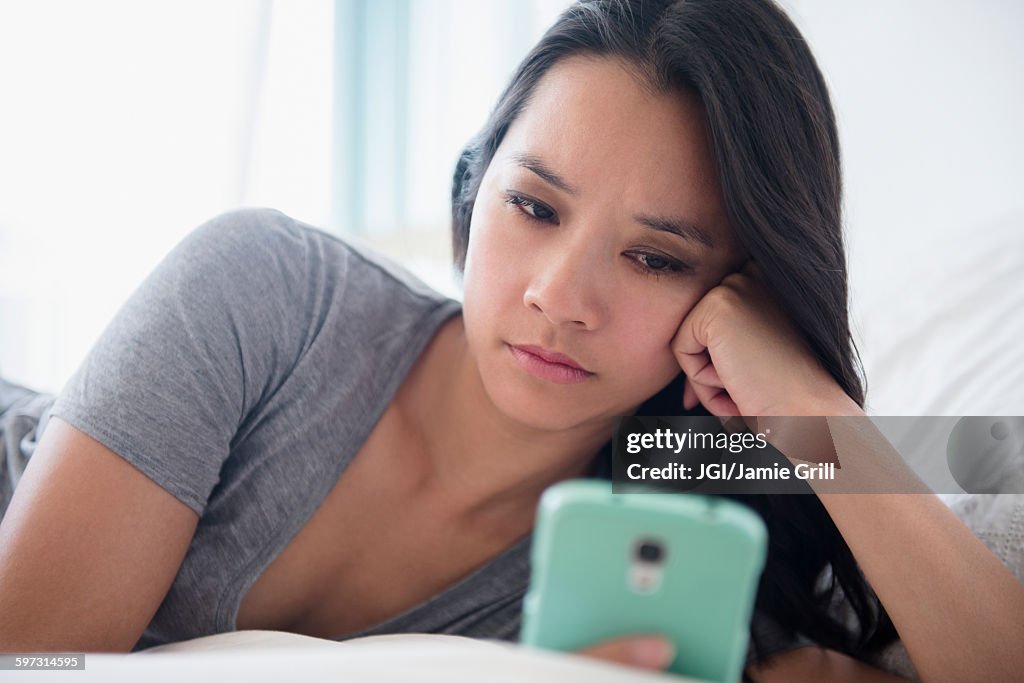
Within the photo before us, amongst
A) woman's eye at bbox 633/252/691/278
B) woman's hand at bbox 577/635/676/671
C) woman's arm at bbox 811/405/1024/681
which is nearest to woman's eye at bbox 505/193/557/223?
woman's eye at bbox 633/252/691/278

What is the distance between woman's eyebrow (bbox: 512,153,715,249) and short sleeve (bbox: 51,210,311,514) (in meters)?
0.33

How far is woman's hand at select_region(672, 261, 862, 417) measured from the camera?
1071mm

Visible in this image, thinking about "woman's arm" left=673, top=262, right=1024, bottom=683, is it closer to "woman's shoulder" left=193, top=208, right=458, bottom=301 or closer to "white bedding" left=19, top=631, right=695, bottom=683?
"woman's shoulder" left=193, top=208, right=458, bottom=301

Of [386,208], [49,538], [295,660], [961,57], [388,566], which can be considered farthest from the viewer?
[386,208]

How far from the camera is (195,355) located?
0.97 metres

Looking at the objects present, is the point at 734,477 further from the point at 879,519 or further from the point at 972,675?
the point at 972,675

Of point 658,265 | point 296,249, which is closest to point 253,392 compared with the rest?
point 296,249

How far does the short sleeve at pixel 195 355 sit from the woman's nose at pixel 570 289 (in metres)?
0.32

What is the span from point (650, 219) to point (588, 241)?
0.08 meters

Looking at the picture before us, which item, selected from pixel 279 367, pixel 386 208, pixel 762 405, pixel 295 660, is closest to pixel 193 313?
pixel 279 367

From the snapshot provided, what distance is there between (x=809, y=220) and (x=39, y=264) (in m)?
1.73

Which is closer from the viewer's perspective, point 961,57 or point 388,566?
point 388,566

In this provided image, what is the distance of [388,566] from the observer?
117 centimetres

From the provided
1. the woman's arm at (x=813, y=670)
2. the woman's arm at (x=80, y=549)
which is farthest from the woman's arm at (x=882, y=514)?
the woman's arm at (x=80, y=549)
